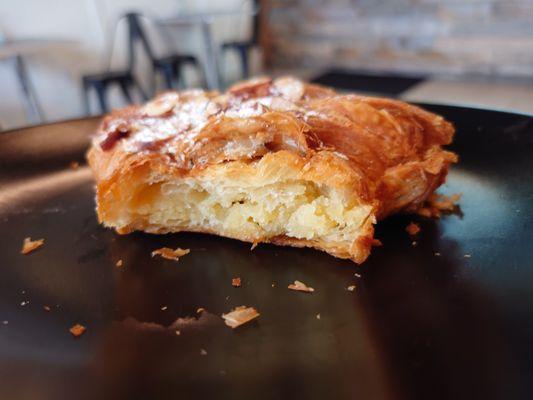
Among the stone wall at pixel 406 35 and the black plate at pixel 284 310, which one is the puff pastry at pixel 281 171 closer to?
the black plate at pixel 284 310

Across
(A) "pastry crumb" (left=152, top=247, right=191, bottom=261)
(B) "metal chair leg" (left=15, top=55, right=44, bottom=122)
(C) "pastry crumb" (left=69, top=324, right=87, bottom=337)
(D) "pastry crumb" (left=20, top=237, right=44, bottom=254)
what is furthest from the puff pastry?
(B) "metal chair leg" (left=15, top=55, right=44, bottom=122)

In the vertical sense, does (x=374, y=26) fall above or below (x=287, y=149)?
below

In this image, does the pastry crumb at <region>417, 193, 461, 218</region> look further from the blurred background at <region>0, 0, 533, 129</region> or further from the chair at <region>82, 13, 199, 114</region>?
the chair at <region>82, 13, 199, 114</region>

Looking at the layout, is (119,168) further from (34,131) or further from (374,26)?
(374,26)

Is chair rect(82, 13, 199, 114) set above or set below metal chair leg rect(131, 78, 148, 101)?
above

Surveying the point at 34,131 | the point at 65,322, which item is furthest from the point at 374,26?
the point at 65,322

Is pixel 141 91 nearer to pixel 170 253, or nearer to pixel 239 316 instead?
pixel 170 253
